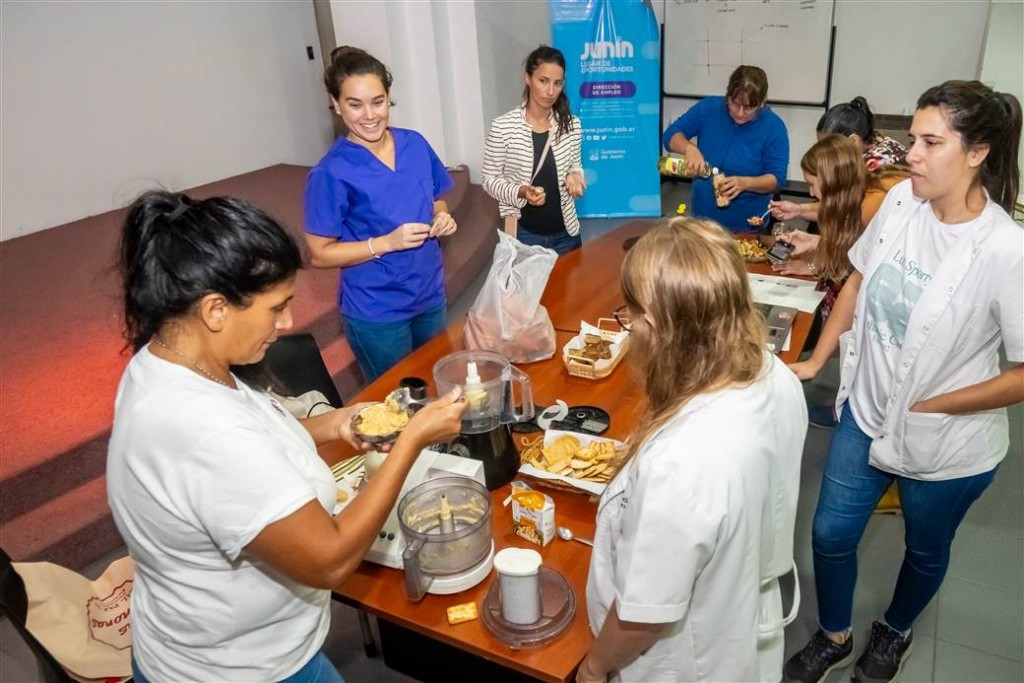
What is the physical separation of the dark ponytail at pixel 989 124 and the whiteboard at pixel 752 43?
4733 millimetres

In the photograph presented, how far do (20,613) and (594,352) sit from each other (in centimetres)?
168

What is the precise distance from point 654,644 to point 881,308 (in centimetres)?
106

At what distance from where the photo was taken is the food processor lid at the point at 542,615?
4.68ft

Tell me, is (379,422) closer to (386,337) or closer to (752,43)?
(386,337)

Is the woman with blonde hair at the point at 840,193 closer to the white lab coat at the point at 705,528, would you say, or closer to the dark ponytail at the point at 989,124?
the dark ponytail at the point at 989,124

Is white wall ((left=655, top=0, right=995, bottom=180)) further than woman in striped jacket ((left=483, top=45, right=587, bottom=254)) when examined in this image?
Yes

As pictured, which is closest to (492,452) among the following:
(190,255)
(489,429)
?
(489,429)

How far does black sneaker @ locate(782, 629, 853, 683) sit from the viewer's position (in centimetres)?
218

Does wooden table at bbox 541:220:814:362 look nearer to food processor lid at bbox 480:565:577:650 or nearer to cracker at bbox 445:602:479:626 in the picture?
food processor lid at bbox 480:565:577:650

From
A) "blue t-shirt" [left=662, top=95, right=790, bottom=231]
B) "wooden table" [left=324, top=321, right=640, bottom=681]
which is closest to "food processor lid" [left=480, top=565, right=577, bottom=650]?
"wooden table" [left=324, top=321, right=640, bottom=681]

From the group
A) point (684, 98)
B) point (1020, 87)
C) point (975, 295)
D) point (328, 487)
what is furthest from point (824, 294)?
point (684, 98)

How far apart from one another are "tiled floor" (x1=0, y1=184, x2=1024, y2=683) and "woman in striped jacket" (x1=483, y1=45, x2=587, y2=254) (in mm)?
1649

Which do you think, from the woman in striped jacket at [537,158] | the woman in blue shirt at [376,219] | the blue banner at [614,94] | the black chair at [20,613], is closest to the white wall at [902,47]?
the blue banner at [614,94]

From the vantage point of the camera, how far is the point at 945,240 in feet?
5.57
